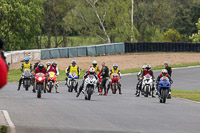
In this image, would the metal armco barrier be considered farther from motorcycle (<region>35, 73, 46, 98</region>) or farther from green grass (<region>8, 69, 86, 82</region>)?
motorcycle (<region>35, 73, 46, 98</region>)

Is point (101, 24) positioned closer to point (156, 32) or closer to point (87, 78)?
point (156, 32)

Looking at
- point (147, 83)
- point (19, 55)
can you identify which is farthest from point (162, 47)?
point (147, 83)

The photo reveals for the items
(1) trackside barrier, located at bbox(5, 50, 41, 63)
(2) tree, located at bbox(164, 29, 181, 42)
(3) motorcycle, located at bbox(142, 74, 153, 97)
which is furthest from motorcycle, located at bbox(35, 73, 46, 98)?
(2) tree, located at bbox(164, 29, 181, 42)

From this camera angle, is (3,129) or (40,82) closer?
(3,129)

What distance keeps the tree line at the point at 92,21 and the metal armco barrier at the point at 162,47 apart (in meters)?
7.23

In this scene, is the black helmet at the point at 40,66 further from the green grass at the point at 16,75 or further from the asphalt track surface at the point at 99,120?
the green grass at the point at 16,75

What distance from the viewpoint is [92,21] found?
7644 centimetres

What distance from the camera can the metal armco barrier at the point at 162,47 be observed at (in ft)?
218

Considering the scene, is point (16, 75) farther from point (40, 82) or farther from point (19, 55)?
point (40, 82)

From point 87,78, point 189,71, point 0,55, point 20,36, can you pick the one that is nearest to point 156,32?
point 20,36

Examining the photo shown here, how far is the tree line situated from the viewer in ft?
217

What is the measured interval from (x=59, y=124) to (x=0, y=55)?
712 centimetres

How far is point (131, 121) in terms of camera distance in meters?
13.6

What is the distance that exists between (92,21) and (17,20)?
1395 cm
